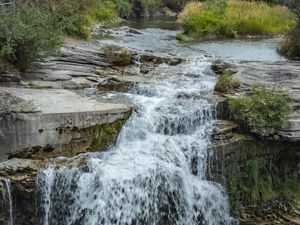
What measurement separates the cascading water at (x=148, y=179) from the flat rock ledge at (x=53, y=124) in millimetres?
381

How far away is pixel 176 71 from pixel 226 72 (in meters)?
1.53

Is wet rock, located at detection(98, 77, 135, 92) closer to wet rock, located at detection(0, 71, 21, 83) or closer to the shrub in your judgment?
wet rock, located at detection(0, 71, 21, 83)

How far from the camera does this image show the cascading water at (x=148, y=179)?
10078 mm

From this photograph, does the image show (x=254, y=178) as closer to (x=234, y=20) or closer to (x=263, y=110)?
(x=263, y=110)

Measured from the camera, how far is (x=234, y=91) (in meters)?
12.7

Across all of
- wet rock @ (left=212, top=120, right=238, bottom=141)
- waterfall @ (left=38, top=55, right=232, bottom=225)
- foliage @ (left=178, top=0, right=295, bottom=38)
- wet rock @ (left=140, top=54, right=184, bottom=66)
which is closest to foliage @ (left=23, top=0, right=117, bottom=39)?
wet rock @ (left=140, top=54, right=184, bottom=66)

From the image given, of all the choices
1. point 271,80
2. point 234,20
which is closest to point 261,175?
point 271,80

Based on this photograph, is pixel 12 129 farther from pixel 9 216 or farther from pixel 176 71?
pixel 176 71

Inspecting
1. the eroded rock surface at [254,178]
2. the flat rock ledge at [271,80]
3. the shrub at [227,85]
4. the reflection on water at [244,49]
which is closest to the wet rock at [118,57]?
the flat rock ledge at [271,80]

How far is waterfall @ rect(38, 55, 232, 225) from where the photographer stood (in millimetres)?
10078

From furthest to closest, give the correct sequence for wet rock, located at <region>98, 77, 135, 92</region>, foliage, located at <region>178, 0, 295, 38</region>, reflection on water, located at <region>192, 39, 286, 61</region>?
1. foliage, located at <region>178, 0, 295, 38</region>
2. reflection on water, located at <region>192, 39, 286, 61</region>
3. wet rock, located at <region>98, 77, 135, 92</region>

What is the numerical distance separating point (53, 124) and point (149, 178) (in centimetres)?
218

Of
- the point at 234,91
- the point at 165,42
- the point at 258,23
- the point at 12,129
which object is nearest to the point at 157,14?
the point at 258,23

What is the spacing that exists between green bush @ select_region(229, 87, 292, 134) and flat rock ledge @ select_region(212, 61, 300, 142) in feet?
0.75
